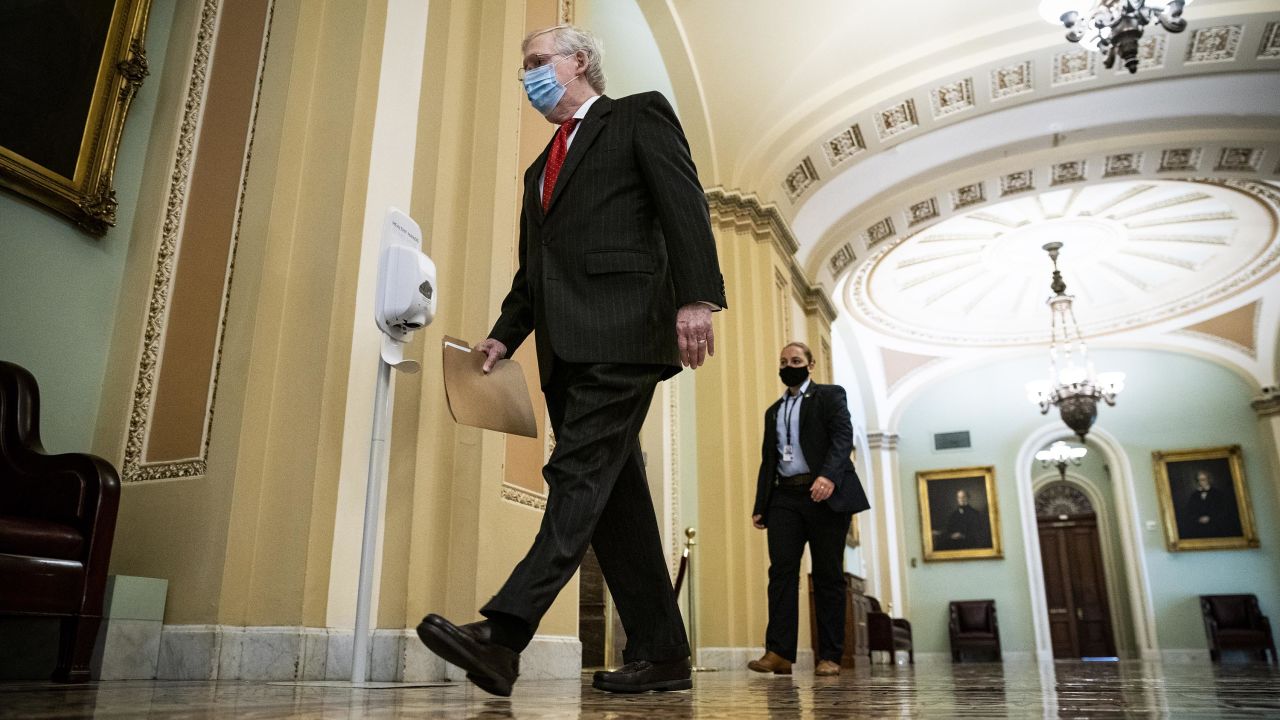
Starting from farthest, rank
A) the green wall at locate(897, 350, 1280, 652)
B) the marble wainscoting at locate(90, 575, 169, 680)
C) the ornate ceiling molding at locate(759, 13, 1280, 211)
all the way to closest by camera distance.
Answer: the green wall at locate(897, 350, 1280, 652) < the ornate ceiling molding at locate(759, 13, 1280, 211) < the marble wainscoting at locate(90, 575, 169, 680)

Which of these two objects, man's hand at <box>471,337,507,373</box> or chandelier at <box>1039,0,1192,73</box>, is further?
chandelier at <box>1039,0,1192,73</box>

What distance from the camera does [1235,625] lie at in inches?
470

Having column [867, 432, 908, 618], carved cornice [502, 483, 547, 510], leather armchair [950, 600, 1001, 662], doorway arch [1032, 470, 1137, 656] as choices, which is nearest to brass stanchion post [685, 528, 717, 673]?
carved cornice [502, 483, 547, 510]

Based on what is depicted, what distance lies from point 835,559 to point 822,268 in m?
6.55

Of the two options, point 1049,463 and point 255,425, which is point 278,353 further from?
point 1049,463

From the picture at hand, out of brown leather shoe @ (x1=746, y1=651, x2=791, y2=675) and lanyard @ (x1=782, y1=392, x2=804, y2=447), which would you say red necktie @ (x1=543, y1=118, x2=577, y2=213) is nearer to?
lanyard @ (x1=782, y1=392, x2=804, y2=447)

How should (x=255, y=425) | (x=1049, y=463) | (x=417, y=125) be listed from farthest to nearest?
(x=1049, y=463)
(x=417, y=125)
(x=255, y=425)

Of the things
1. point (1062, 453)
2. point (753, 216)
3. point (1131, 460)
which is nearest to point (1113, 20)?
point (753, 216)

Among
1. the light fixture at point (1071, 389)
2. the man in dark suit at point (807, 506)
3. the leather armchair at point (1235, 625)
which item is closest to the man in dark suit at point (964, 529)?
the light fixture at point (1071, 389)

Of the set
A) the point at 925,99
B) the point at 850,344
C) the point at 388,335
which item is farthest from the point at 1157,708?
the point at 850,344

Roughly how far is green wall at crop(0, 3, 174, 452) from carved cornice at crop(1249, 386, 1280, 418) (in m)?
14.5

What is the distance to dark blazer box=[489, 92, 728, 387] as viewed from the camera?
5.90 feet

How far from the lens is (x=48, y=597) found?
2.26m

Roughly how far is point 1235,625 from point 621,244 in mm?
13604
